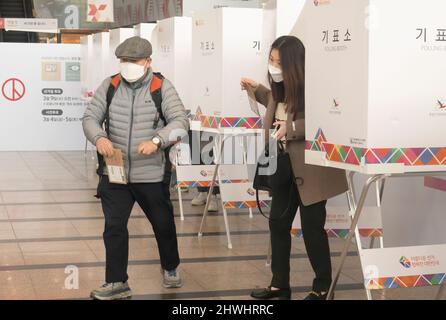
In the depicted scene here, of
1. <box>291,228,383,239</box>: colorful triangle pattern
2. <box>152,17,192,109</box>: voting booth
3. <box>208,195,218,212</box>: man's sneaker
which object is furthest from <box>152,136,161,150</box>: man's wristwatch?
<box>208,195,218,212</box>: man's sneaker

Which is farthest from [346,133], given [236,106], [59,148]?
[59,148]

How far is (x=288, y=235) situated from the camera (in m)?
4.93

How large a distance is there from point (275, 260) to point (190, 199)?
4406 millimetres

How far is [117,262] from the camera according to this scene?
16.3 ft

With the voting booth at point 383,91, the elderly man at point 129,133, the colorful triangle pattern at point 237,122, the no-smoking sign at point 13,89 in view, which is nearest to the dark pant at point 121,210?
the elderly man at point 129,133

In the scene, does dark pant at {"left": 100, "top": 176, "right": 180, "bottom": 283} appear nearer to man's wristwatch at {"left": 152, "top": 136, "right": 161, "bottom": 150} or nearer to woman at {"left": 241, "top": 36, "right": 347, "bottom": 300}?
man's wristwatch at {"left": 152, "top": 136, "right": 161, "bottom": 150}

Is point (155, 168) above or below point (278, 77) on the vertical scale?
below

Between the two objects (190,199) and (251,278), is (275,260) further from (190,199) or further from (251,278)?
(190,199)

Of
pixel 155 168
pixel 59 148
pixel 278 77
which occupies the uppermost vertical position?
pixel 278 77

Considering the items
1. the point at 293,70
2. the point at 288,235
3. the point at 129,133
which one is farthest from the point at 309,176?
the point at 129,133

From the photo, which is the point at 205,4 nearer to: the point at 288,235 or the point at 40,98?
the point at 40,98

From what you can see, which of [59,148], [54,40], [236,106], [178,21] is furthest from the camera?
[54,40]

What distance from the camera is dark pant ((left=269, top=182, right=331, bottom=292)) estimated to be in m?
4.75

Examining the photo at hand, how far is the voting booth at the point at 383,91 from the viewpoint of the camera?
12.5ft
